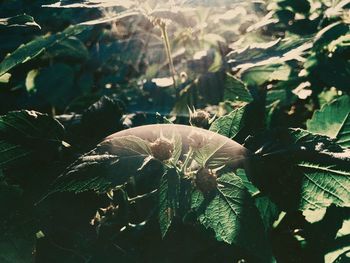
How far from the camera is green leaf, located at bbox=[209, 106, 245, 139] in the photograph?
801 millimetres

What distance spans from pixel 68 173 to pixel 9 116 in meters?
0.20

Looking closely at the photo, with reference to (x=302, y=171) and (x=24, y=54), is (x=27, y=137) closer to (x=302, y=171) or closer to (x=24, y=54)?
(x=24, y=54)

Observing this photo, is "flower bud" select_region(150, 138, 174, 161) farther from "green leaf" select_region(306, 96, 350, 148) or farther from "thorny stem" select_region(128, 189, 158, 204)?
"green leaf" select_region(306, 96, 350, 148)

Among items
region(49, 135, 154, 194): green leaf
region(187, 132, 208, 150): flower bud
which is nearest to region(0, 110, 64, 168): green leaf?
region(49, 135, 154, 194): green leaf

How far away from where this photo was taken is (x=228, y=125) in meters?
0.80

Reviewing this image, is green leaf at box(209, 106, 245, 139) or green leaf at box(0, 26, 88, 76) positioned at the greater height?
green leaf at box(0, 26, 88, 76)

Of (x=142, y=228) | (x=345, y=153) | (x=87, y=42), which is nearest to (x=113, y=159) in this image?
(x=142, y=228)

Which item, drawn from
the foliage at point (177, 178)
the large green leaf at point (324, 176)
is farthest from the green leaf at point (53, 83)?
the large green leaf at point (324, 176)

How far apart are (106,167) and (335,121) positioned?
49 cm

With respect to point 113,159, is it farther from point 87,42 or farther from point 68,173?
point 87,42

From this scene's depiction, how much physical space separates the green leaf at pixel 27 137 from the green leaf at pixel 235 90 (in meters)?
0.53

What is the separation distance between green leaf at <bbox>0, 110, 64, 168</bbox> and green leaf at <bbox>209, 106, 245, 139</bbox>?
0.30m

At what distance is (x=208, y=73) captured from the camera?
1.32m

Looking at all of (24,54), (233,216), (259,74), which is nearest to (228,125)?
(233,216)
